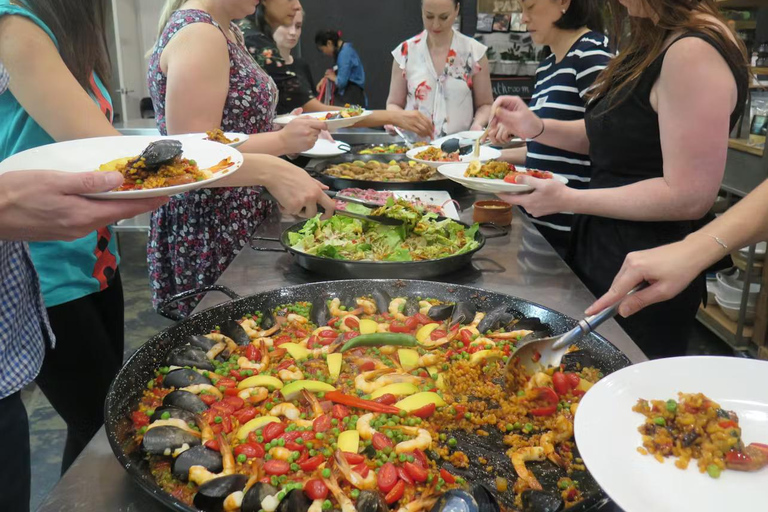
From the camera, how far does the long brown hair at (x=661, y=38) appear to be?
73.3 inches

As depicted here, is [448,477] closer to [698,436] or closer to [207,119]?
[698,436]

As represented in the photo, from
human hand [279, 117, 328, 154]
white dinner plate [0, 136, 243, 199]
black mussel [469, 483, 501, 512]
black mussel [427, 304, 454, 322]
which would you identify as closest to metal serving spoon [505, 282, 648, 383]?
black mussel [427, 304, 454, 322]

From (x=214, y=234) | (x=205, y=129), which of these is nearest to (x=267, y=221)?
(x=214, y=234)

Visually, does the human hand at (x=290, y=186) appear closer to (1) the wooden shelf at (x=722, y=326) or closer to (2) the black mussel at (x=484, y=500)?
(2) the black mussel at (x=484, y=500)

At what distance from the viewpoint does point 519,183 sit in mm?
2264

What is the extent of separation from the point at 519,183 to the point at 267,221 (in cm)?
128

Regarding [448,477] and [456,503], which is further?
[448,477]

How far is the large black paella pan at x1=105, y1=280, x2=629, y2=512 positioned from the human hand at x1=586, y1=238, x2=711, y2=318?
0.53ft

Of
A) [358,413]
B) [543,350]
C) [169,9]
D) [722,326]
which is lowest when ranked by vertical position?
[722,326]

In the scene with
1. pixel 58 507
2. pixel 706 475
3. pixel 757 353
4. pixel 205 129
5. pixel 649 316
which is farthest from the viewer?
pixel 757 353

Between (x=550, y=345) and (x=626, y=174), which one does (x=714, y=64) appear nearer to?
(x=626, y=174)

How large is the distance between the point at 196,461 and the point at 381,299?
0.87m

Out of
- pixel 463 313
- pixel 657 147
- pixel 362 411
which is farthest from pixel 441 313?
pixel 657 147

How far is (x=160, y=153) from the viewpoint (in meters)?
1.53
